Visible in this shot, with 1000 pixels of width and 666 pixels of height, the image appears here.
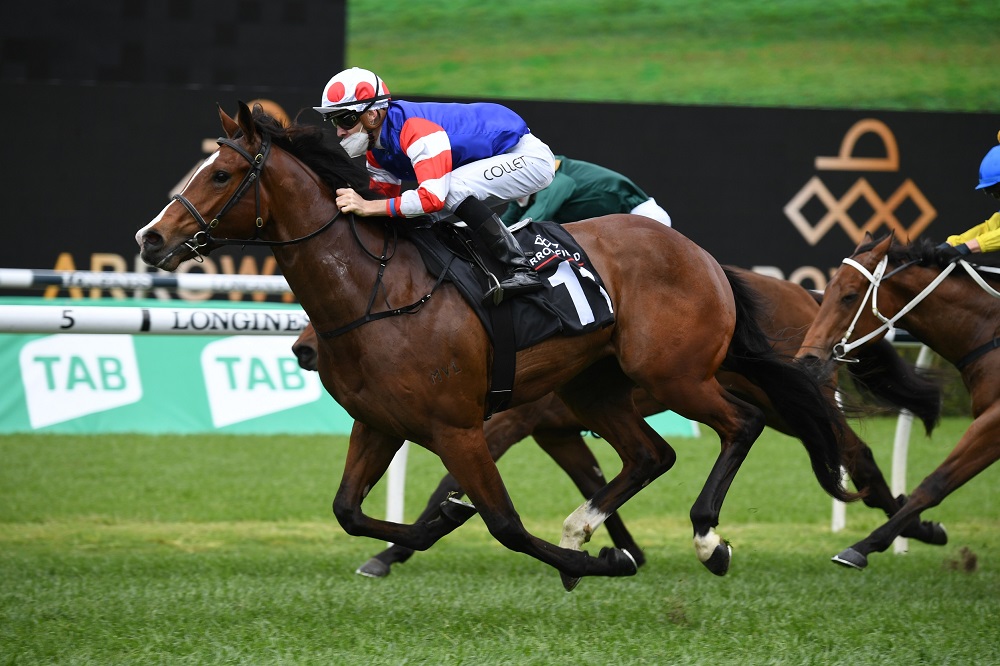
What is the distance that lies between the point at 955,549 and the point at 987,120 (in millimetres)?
4933

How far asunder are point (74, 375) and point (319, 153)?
199 inches

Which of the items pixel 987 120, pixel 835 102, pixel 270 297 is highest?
pixel 835 102

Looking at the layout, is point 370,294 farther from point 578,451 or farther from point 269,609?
point 578,451

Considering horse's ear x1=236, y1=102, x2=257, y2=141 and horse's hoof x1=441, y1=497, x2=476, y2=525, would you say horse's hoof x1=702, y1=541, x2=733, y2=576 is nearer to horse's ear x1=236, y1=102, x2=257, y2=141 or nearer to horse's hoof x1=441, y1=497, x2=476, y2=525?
horse's hoof x1=441, y1=497, x2=476, y2=525

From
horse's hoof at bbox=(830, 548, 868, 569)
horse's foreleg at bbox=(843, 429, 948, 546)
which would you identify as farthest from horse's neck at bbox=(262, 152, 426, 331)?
horse's foreleg at bbox=(843, 429, 948, 546)

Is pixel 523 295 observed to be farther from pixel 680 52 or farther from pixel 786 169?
pixel 680 52

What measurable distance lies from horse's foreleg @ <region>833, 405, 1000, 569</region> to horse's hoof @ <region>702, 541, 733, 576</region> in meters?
0.62

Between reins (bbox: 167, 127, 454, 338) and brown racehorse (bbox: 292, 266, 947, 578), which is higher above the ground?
reins (bbox: 167, 127, 454, 338)

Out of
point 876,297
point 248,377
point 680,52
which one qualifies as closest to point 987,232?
point 876,297

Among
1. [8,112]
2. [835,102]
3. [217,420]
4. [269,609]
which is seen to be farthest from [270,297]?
[835,102]

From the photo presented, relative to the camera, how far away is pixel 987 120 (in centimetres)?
962

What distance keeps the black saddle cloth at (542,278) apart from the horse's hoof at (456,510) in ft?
1.89

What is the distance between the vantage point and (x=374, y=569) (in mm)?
4969

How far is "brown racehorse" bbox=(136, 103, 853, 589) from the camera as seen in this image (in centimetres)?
360
